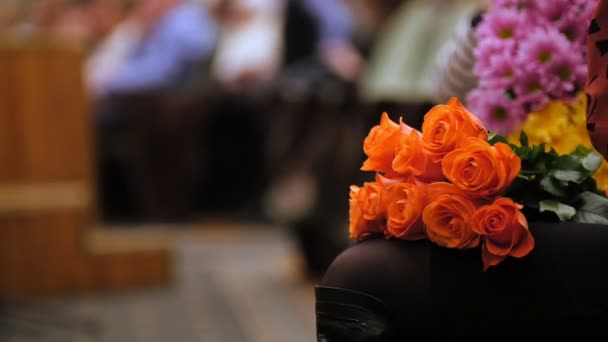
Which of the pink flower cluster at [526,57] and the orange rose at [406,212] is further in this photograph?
the pink flower cluster at [526,57]

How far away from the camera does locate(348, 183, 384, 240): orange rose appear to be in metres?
1.62

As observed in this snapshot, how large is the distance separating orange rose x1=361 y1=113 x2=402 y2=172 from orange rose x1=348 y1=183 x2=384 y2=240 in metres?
0.04

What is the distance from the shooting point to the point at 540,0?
2088 millimetres

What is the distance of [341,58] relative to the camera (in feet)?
20.6

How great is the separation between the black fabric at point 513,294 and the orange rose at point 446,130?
16 cm

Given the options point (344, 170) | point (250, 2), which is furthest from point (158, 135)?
point (344, 170)

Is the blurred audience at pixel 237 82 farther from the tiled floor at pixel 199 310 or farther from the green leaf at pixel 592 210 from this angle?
the green leaf at pixel 592 210

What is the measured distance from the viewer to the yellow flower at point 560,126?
200cm

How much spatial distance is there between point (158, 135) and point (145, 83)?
0.34 meters

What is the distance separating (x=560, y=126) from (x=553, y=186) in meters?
0.43

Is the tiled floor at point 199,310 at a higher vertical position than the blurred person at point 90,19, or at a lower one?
lower

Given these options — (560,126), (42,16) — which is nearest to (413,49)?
(560,126)

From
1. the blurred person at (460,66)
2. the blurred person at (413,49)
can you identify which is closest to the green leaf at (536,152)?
the blurred person at (460,66)

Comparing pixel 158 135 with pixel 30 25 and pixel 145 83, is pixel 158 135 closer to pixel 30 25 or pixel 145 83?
pixel 145 83
